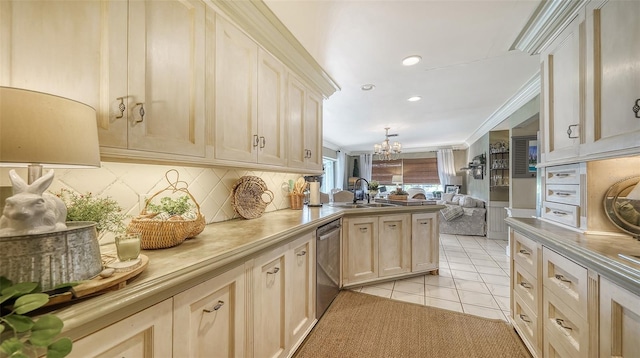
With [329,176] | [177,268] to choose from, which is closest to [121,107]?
[177,268]

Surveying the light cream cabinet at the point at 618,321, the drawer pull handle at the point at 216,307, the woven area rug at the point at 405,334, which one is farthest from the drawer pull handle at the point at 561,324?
the drawer pull handle at the point at 216,307

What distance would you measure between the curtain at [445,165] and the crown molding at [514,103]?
7.76ft

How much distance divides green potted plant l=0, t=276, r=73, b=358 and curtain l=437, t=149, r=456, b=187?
8.79 metres

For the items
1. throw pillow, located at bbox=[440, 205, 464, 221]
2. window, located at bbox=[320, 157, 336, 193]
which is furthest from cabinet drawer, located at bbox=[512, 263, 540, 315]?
window, located at bbox=[320, 157, 336, 193]

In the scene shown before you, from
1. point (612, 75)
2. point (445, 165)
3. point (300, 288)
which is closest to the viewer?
point (612, 75)

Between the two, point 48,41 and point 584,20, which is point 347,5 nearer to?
point 584,20

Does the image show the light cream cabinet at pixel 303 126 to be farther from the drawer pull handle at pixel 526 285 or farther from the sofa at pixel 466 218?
the sofa at pixel 466 218

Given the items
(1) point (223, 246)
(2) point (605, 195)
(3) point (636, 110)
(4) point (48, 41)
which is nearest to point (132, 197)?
(1) point (223, 246)

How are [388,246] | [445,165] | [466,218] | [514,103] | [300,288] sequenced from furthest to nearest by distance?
1. [445,165]
2. [466,218]
3. [514,103]
4. [388,246]
5. [300,288]

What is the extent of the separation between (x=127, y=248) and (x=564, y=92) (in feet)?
8.32

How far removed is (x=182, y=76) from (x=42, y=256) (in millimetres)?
923

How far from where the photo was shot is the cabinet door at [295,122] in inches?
82.7

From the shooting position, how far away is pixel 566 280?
1.24m

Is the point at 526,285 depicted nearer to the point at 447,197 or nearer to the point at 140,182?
the point at 140,182
